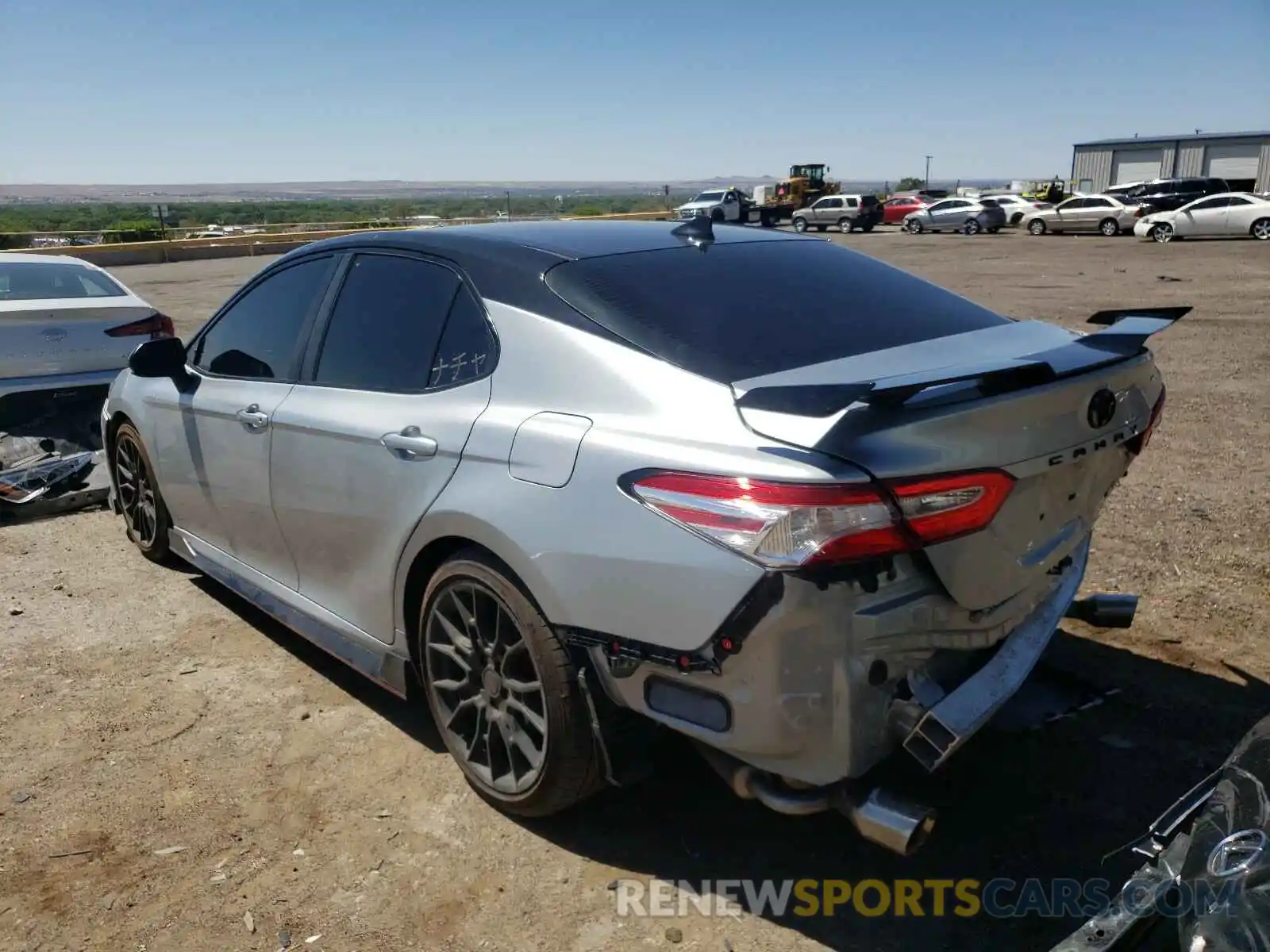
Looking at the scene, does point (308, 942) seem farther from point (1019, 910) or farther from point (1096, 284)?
point (1096, 284)

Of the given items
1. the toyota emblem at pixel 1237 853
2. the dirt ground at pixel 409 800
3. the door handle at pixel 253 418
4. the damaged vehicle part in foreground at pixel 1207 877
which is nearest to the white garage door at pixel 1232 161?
the dirt ground at pixel 409 800

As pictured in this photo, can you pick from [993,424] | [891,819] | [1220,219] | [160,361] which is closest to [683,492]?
[993,424]

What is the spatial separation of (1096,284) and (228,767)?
17.6 metres

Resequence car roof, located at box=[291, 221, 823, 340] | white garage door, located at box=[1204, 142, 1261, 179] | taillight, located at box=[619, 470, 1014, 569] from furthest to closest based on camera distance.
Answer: white garage door, located at box=[1204, 142, 1261, 179]
car roof, located at box=[291, 221, 823, 340]
taillight, located at box=[619, 470, 1014, 569]

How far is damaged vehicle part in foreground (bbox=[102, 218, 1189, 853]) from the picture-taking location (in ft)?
7.30

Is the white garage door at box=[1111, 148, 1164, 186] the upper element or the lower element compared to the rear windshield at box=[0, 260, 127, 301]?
upper

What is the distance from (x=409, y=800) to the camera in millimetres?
3199

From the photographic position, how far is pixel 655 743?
271cm

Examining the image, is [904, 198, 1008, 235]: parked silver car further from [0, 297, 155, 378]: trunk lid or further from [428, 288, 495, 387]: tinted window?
[428, 288, 495, 387]: tinted window

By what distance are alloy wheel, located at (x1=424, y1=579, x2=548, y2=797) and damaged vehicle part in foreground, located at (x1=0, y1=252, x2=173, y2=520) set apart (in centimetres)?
425

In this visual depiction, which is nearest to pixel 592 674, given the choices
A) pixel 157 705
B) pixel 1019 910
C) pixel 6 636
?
pixel 1019 910

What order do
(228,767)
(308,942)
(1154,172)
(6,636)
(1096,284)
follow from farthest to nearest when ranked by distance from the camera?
(1154,172), (1096,284), (6,636), (228,767), (308,942)

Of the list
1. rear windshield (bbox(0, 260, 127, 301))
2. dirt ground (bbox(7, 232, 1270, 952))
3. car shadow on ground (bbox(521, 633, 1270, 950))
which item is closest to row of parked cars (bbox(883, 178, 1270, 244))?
dirt ground (bbox(7, 232, 1270, 952))

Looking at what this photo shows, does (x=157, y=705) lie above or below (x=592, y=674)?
below
